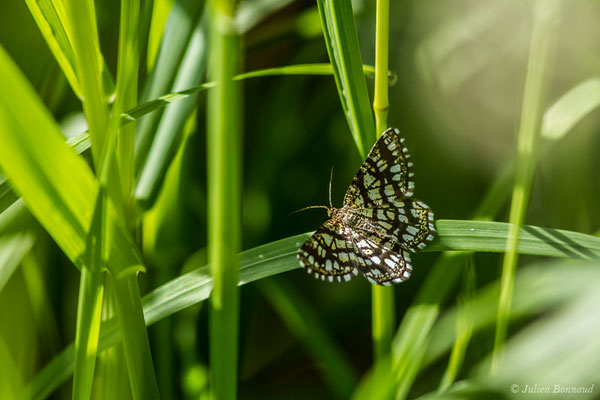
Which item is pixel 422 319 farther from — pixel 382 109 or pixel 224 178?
pixel 224 178

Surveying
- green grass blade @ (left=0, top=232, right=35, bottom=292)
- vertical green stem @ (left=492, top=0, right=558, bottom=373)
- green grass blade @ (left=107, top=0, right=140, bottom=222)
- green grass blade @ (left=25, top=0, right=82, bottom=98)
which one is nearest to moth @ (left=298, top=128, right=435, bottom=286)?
vertical green stem @ (left=492, top=0, right=558, bottom=373)

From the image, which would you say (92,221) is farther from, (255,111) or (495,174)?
(495,174)

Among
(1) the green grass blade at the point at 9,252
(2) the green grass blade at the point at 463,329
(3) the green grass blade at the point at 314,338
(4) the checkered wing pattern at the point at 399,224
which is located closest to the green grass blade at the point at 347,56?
(4) the checkered wing pattern at the point at 399,224

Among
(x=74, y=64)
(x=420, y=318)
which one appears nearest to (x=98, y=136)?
(x=74, y=64)

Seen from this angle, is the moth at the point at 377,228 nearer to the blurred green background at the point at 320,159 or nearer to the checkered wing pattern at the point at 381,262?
the checkered wing pattern at the point at 381,262

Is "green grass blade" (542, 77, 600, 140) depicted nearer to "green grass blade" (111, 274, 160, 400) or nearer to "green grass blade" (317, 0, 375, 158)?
"green grass blade" (317, 0, 375, 158)

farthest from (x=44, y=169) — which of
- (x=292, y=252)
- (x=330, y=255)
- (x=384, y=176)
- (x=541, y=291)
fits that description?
(x=541, y=291)
